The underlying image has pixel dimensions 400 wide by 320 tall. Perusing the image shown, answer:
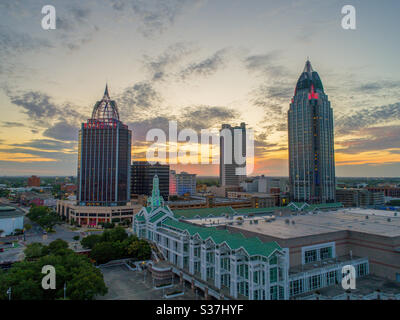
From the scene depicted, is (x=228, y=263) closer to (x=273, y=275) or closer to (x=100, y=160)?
(x=273, y=275)

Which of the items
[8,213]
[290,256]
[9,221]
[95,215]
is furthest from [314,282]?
[8,213]

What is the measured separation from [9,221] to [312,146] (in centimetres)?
16534

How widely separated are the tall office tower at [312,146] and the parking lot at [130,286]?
5636 inches

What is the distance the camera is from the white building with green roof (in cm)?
4438

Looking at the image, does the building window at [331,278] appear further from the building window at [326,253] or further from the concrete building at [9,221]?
the concrete building at [9,221]

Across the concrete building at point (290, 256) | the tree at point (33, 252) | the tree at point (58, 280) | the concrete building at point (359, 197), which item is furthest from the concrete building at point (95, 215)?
the concrete building at point (359, 197)

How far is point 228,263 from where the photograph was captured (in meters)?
50.6

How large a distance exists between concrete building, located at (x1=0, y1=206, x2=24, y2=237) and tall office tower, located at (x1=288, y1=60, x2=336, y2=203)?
154445 mm

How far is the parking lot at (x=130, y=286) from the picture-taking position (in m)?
52.9

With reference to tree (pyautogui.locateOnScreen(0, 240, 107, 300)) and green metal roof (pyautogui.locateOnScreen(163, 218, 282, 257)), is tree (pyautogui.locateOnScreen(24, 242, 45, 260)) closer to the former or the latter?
tree (pyautogui.locateOnScreen(0, 240, 107, 300))
